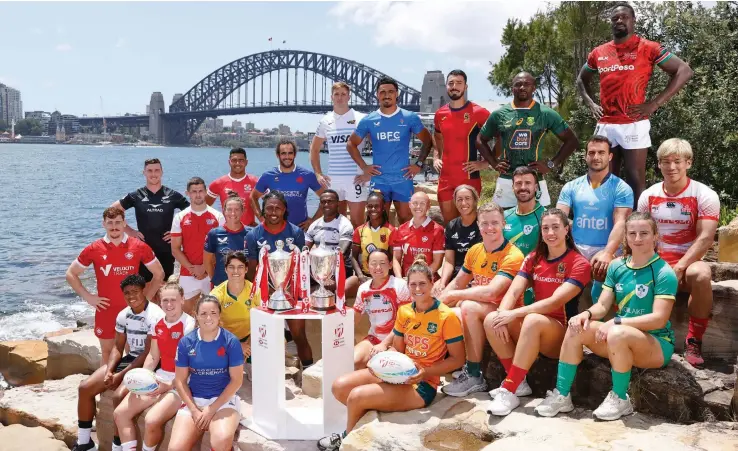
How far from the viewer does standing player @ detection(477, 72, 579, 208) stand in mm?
6168

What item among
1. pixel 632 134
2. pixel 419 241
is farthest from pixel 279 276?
pixel 632 134

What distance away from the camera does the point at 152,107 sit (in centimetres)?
11550

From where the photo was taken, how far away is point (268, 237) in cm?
620

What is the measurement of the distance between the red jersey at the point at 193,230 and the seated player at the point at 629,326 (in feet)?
12.1

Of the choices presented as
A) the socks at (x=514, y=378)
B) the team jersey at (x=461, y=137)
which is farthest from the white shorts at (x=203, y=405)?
the team jersey at (x=461, y=137)

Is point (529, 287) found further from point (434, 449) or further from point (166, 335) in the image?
point (166, 335)

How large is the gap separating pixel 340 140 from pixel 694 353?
4.11m

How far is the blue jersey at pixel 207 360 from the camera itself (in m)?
4.94

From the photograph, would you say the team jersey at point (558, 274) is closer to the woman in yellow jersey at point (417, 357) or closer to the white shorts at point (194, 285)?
the woman in yellow jersey at point (417, 357)

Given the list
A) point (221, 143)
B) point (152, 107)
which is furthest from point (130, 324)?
point (221, 143)

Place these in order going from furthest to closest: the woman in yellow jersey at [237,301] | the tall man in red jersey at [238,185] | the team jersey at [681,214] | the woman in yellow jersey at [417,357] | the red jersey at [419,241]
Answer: the tall man in red jersey at [238,185], the red jersey at [419,241], the woman in yellow jersey at [237,301], the team jersey at [681,214], the woman in yellow jersey at [417,357]

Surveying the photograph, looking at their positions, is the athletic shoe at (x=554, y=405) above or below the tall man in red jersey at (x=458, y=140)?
below

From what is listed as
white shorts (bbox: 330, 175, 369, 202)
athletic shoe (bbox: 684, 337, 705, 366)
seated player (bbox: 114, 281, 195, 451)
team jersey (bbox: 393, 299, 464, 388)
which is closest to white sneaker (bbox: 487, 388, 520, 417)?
team jersey (bbox: 393, 299, 464, 388)

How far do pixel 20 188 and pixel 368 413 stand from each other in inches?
2086
